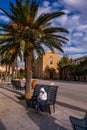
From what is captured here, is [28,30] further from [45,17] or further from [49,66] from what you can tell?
[49,66]

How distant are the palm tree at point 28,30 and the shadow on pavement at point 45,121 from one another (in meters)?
6.20

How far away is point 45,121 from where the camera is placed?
32.2ft

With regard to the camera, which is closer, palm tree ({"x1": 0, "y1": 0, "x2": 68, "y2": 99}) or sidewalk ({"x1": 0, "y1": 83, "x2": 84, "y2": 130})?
sidewalk ({"x1": 0, "y1": 83, "x2": 84, "y2": 130})

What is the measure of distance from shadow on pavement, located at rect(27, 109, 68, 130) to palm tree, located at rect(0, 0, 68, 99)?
620cm

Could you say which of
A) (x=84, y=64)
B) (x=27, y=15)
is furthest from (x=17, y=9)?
(x=84, y=64)

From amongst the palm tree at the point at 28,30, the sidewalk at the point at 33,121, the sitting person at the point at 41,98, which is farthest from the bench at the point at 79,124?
the palm tree at the point at 28,30

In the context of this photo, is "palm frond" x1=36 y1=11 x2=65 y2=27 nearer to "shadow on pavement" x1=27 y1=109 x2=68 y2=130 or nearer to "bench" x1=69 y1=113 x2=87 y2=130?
"shadow on pavement" x1=27 y1=109 x2=68 y2=130

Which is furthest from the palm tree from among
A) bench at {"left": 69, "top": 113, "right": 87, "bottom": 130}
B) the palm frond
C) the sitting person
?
bench at {"left": 69, "top": 113, "right": 87, "bottom": 130}

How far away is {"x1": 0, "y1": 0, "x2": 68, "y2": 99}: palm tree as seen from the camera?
17344 millimetres

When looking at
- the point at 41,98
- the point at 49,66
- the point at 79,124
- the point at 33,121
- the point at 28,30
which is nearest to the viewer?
the point at 79,124

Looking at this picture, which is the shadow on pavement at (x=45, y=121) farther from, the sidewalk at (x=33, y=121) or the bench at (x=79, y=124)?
the bench at (x=79, y=124)

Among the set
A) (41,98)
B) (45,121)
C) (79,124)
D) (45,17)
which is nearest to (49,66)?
(45,17)

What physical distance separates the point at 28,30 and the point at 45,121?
817 cm

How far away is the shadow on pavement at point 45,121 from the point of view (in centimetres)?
874
